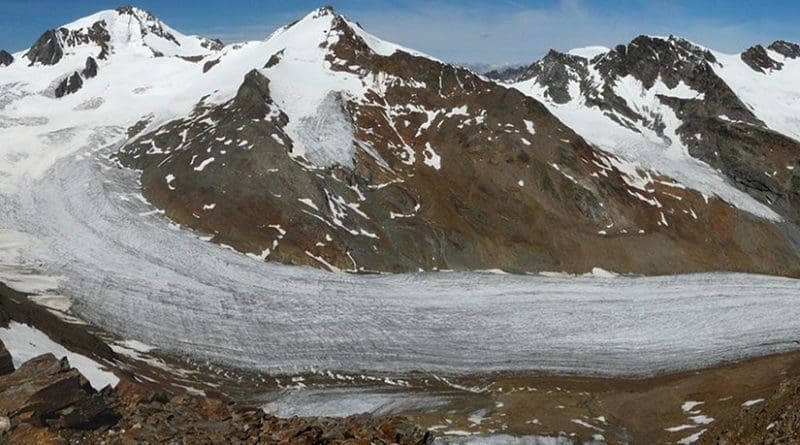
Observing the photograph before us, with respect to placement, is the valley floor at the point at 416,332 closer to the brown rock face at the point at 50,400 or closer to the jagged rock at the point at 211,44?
the brown rock face at the point at 50,400

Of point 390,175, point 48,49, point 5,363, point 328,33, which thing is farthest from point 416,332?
point 48,49

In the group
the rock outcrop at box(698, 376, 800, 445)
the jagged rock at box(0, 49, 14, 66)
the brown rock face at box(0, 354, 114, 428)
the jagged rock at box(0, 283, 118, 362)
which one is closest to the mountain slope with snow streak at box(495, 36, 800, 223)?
the rock outcrop at box(698, 376, 800, 445)

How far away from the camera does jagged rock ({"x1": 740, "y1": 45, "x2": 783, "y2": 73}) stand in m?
161

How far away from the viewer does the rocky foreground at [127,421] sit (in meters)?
18.6

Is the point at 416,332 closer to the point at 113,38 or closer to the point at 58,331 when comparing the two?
the point at 58,331

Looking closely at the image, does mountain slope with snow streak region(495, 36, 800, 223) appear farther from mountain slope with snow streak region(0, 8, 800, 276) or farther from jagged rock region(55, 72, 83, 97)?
jagged rock region(55, 72, 83, 97)

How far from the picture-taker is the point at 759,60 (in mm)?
162875

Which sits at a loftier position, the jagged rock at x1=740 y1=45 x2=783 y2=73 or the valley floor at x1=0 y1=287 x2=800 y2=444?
the jagged rock at x1=740 y1=45 x2=783 y2=73

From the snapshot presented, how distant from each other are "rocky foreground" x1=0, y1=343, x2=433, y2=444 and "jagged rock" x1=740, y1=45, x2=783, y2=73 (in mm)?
169899

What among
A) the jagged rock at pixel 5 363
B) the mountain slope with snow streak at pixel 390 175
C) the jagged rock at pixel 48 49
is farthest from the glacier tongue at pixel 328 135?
the jagged rock at pixel 48 49

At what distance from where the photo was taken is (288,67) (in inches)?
3893

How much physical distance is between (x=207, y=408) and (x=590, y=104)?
121 m

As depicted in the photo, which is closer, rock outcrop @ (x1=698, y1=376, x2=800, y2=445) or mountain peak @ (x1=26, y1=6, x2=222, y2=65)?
rock outcrop @ (x1=698, y1=376, x2=800, y2=445)

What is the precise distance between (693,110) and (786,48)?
77368 millimetres
